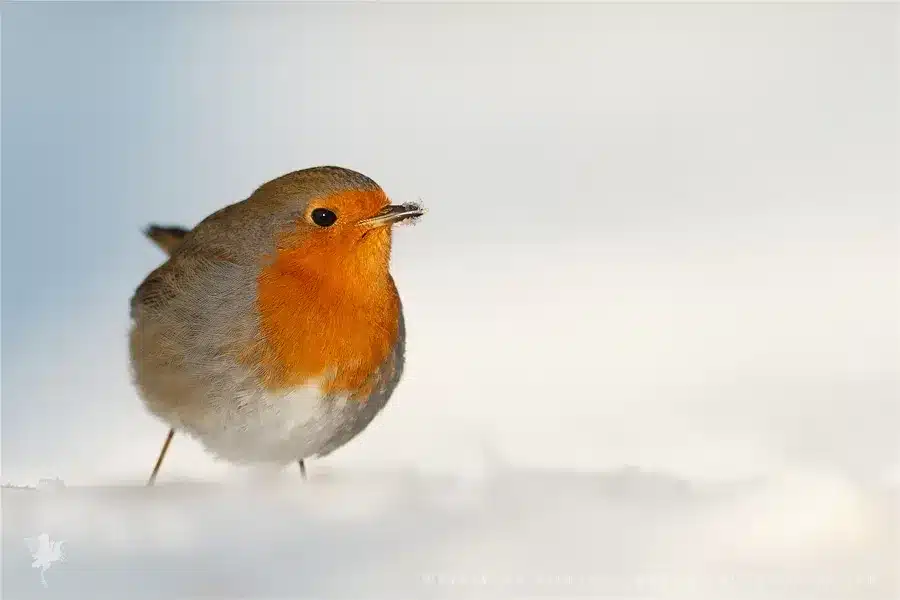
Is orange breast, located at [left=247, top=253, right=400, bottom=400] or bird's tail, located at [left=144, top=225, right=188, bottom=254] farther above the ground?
bird's tail, located at [left=144, top=225, right=188, bottom=254]

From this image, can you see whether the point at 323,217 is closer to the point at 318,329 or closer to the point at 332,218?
the point at 332,218

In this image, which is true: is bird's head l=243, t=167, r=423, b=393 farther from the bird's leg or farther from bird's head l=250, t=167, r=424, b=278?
the bird's leg

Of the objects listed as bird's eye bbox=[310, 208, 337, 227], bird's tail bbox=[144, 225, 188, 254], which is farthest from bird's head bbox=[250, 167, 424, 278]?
bird's tail bbox=[144, 225, 188, 254]

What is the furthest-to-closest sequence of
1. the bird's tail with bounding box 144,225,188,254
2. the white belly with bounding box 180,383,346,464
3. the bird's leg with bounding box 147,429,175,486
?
the bird's tail with bounding box 144,225,188,254 → the bird's leg with bounding box 147,429,175,486 → the white belly with bounding box 180,383,346,464

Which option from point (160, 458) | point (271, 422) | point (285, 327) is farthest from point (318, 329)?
point (160, 458)

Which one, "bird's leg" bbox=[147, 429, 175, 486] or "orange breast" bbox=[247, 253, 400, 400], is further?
"bird's leg" bbox=[147, 429, 175, 486]
